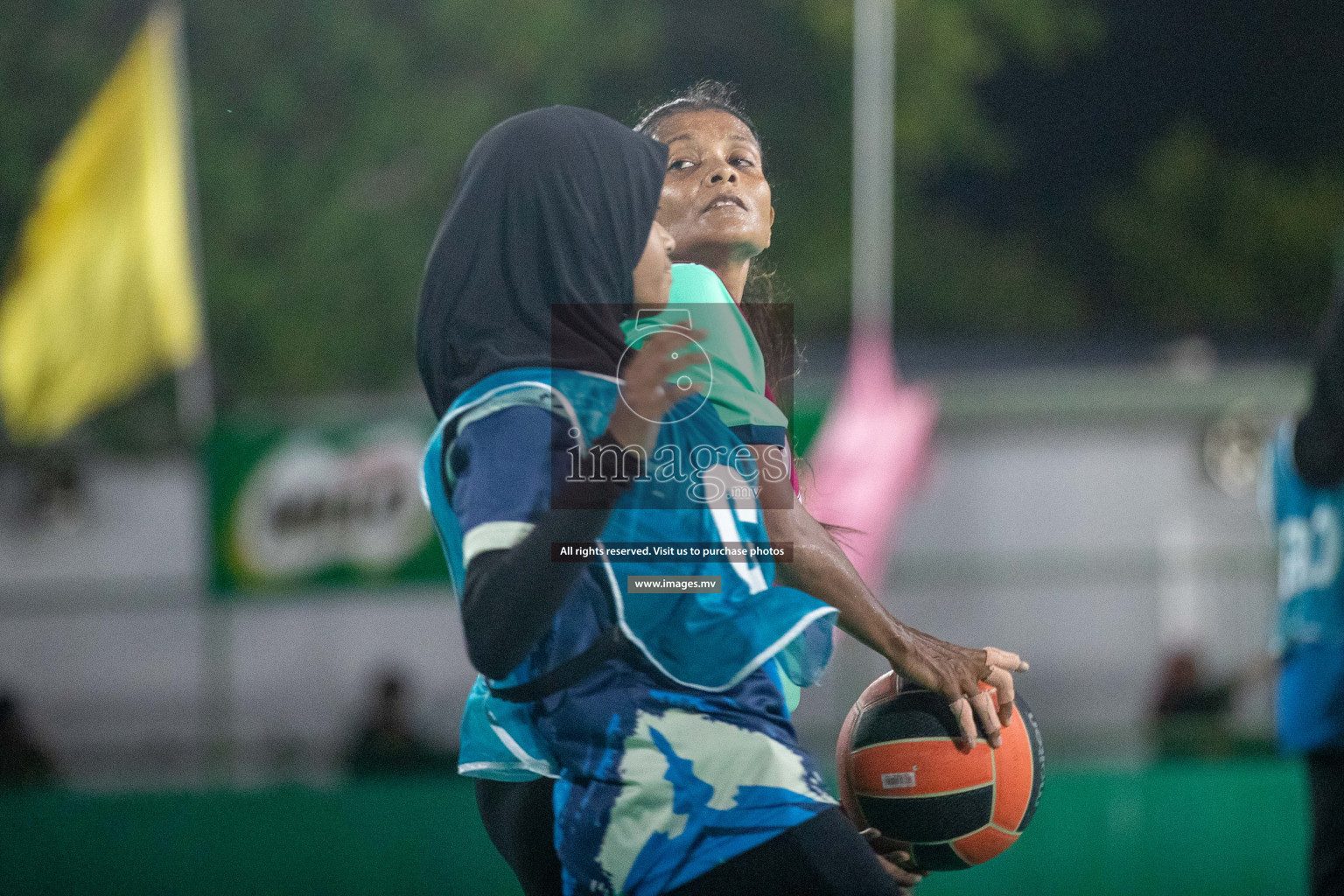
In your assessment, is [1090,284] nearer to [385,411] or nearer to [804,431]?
[385,411]

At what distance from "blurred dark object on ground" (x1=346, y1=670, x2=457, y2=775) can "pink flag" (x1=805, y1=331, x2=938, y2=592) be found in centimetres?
236

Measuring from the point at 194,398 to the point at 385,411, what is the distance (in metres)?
3.84

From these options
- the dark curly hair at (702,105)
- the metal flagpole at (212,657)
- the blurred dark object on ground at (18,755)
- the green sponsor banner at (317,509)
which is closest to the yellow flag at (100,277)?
the metal flagpole at (212,657)

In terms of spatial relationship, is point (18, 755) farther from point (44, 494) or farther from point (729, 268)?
point (729, 268)

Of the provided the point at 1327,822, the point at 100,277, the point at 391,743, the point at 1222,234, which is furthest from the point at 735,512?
the point at 1222,234

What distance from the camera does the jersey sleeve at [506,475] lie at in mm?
1449

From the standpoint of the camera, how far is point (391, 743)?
7.29 m

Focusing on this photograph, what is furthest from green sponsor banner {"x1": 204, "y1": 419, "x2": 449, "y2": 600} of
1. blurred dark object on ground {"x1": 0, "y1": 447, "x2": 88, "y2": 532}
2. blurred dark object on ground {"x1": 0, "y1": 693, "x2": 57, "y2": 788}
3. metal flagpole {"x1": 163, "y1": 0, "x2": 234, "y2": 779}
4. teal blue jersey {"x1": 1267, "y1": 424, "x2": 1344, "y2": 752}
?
teal blue jersey {"x1": 1267, "y1": 424, "x2": 1344, "y2": 752}

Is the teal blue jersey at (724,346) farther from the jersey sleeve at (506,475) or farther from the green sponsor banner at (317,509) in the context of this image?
the green sponsor banner at (317,509)

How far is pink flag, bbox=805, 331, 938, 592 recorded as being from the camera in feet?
16.1

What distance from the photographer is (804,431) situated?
6.43ft

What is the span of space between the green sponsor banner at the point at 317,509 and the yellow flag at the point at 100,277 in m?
0.84

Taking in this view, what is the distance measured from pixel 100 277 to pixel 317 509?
180cm

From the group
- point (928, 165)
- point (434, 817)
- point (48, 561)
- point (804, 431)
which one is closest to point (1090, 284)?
point (928, 165)
